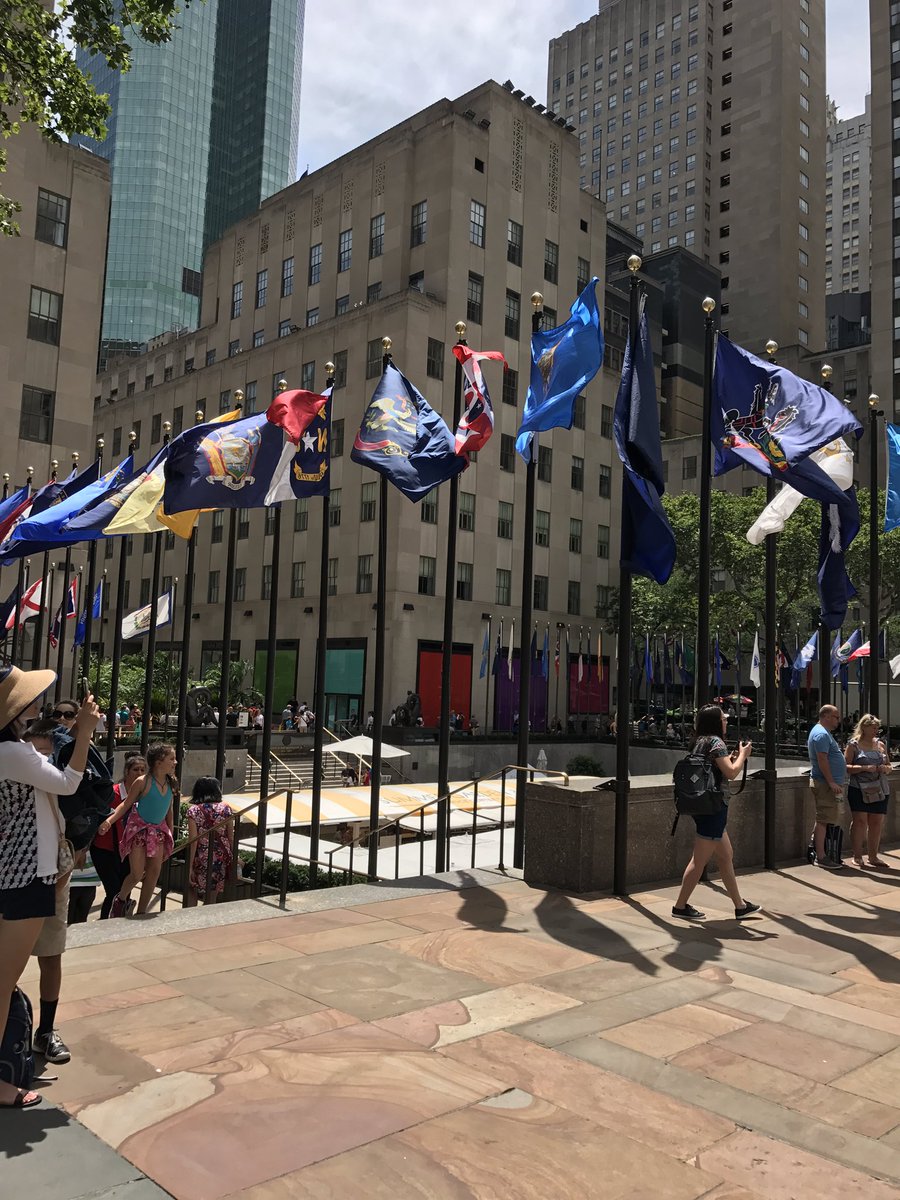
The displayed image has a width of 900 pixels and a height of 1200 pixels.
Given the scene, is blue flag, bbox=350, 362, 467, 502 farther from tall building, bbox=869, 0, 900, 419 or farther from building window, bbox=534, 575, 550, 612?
tall building, bbox=869, 0, 900, 419

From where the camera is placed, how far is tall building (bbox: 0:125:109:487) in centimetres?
3847

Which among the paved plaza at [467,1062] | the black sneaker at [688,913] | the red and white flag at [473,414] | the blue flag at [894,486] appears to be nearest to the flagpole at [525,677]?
the red and white flag at [473,414]

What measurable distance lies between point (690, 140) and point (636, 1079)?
117m

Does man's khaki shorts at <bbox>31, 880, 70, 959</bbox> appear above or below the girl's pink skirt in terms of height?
above

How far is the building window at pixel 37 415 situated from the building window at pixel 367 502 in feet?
61.0

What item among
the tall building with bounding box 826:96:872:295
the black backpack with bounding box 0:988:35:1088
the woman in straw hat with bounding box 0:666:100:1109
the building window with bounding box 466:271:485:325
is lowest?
the black backpack with bounding box 0:988:35:1088

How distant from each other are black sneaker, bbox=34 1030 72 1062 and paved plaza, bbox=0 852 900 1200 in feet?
0.22

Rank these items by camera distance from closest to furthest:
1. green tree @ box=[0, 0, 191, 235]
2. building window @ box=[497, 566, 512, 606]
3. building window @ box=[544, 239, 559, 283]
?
green tree @ box=[0, 0, 191, 235] < building window @ box=[497, 566, 512, 606] < building window @ box=[544, 239, 559, 283]

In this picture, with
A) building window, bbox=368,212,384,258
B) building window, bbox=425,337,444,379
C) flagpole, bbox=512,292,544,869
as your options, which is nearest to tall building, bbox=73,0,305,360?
building window, bbox=368,212,384,258

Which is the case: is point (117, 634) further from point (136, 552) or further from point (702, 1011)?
point (136, 552)

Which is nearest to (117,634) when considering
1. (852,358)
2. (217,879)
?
(217,879)

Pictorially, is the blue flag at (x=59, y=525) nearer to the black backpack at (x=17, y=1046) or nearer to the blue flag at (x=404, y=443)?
the blue flag at (x=404, y=443)

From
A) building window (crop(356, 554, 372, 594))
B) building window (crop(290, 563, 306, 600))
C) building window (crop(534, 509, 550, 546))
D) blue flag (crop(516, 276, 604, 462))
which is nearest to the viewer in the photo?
blue flag (crop(516, 276, 604, 462))

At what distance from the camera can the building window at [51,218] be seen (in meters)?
39.8
